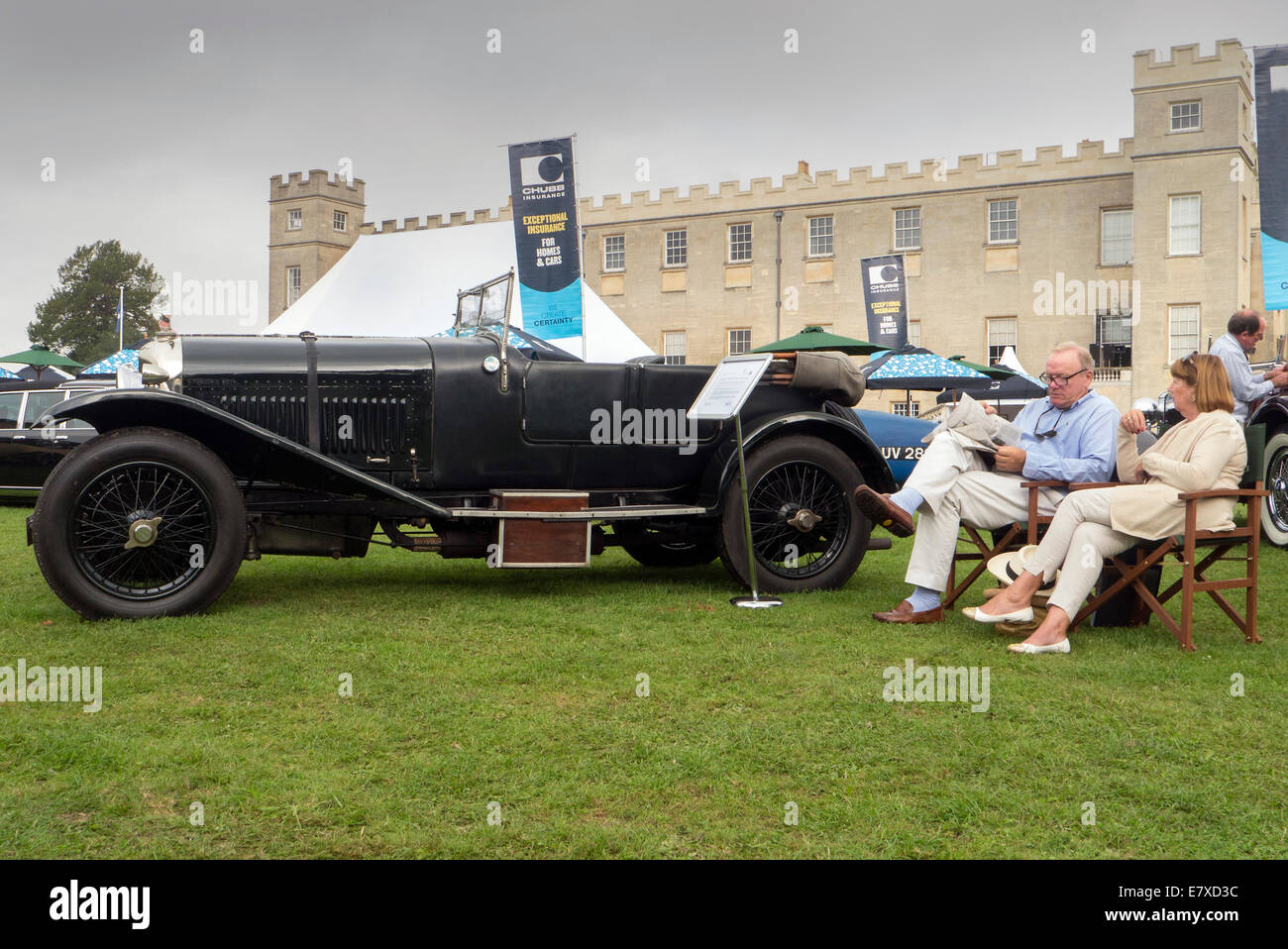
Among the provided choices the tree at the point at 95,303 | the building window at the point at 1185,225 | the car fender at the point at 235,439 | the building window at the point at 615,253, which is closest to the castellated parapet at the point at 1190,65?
the building window at the point at 1185,225

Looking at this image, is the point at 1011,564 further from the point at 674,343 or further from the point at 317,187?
the point at 317,187

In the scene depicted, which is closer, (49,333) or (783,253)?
(783,253)

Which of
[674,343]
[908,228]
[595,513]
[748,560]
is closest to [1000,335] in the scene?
[908,228]

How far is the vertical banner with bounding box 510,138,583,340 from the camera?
15.2 meters

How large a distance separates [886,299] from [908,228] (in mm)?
13465

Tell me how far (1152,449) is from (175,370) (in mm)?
4827

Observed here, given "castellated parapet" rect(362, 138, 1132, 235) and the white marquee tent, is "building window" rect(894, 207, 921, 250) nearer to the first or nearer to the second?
"castellated parapet" rect(362, 138, 1132, 235)

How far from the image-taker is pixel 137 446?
5039mm

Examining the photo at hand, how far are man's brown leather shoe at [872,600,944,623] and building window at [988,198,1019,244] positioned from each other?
107 feet

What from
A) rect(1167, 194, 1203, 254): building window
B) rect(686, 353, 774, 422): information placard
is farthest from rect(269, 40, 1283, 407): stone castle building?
rect(686, 353, 774, 422): information placard

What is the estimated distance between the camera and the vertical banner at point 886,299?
78.7 feet

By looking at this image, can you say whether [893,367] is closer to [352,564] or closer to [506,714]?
[352,564]
